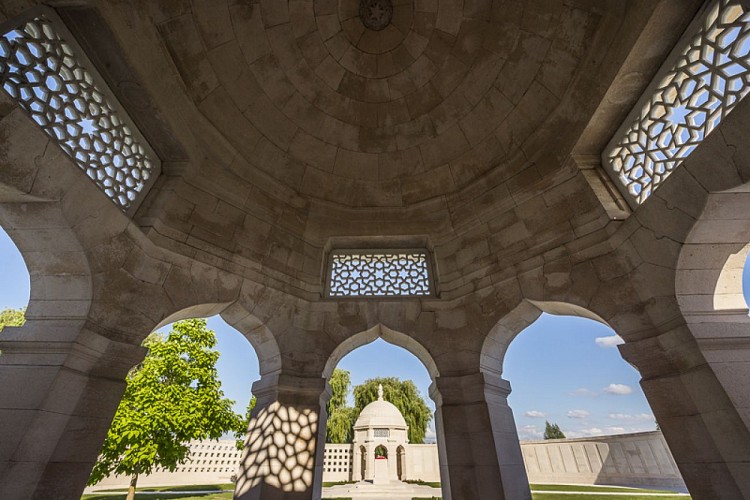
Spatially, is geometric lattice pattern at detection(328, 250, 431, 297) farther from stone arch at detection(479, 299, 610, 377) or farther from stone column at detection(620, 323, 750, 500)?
stone column at detection(620, 323, 750, 500)

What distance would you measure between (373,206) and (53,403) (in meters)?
5.15

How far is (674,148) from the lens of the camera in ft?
12.0

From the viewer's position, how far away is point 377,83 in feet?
20.1

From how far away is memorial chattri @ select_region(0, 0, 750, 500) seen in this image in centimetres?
314

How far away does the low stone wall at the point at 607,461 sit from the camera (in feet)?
42.2

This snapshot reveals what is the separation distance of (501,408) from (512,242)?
243 cm

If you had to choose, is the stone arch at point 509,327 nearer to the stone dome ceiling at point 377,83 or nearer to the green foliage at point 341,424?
the stone dome ceiling at point 377,83

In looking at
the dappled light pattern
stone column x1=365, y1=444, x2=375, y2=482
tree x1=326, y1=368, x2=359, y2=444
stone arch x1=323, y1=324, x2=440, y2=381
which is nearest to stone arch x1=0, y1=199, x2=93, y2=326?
the dappled light pattern

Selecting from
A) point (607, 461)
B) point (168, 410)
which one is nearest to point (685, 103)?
point (168, 410)

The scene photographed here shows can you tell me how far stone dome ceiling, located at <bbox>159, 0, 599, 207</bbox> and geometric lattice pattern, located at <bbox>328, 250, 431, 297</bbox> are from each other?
1.09 meters

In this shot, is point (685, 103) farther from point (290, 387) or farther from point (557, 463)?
point (557, 463)

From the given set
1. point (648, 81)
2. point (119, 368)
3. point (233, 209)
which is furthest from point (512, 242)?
point (119, 368)

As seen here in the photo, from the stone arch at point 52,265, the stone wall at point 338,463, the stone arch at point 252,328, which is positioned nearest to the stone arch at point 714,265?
the stone arch at point 252,328

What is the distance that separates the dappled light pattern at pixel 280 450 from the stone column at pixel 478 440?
1760mm
